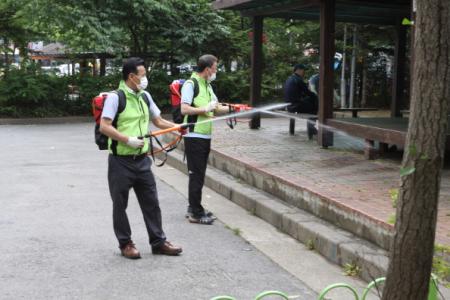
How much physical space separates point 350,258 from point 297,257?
0.63 meters

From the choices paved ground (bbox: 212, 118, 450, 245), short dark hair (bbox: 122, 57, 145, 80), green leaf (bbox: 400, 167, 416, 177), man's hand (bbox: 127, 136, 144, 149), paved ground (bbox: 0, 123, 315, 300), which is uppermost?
short dark hair (bbox: 122, 57, 145, 80)

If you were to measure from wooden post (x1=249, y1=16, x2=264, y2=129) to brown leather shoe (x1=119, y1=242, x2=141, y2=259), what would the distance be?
29.5 ft

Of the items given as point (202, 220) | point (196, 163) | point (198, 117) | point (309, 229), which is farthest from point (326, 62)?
point (309, 229)

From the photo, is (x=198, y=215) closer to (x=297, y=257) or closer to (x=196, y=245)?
(x=196, y=245)

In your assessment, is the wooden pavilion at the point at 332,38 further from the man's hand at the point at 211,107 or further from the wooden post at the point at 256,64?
the man's hand at the point at 211,107

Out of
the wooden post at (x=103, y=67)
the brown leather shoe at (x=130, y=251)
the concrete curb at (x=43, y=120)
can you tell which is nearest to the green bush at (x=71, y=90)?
the concrete curb at (x=43, y=120)

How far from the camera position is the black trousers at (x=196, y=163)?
23.8ft

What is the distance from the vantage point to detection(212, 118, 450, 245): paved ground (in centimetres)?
659

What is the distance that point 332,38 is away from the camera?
447 inches

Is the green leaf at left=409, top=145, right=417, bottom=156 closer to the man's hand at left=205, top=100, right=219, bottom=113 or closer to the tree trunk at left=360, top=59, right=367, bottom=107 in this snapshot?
the man's hand at left=205, top=100, right=219, bottom=113

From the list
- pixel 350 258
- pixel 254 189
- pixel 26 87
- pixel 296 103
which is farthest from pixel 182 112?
pixel 26 87

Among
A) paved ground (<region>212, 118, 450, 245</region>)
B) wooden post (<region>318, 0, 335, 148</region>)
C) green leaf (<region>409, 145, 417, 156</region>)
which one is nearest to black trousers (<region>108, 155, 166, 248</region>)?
paved ground (<region>212, 118, 450, 245</region>)

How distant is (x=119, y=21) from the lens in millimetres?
21375

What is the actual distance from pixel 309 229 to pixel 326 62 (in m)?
5.54
